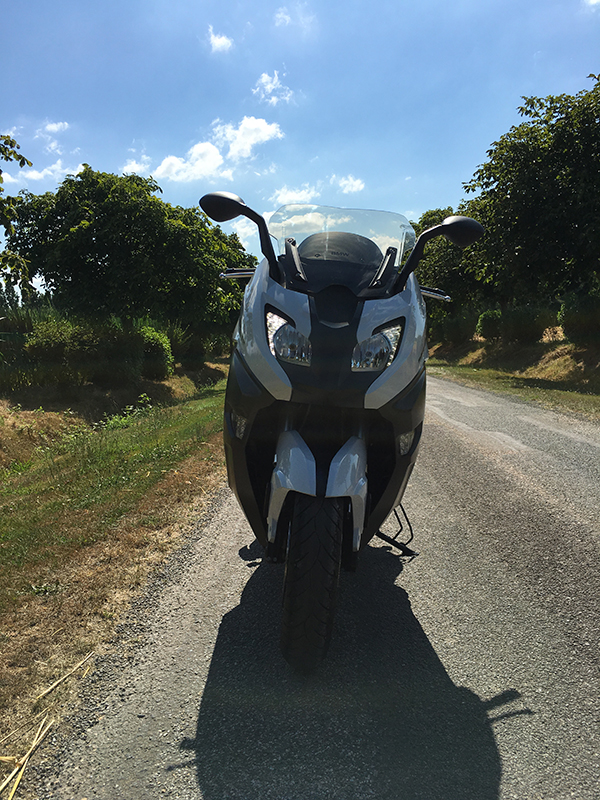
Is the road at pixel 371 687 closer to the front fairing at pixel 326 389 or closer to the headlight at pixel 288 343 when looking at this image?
the front fairing at pixel 326 389

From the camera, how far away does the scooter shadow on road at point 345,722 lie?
1.78 metres

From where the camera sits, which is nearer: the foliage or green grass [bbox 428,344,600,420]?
green grass [bbox 428,344,600,420]

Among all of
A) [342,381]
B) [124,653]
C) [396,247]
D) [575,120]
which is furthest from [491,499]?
[575,120]

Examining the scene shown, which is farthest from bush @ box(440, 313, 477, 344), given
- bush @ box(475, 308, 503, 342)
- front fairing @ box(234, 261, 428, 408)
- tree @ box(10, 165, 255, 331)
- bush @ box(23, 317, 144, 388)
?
front fairing @ box(234, 261, 428, 408)

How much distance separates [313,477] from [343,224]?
169 cm

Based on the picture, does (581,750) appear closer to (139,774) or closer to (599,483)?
(139,774)

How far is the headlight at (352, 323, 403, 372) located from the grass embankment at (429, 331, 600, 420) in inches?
335

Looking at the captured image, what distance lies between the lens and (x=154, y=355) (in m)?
18.9

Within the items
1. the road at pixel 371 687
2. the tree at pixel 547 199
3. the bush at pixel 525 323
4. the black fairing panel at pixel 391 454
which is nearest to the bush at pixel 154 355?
the tree at pixel 547 199

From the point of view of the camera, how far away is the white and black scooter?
220 cm

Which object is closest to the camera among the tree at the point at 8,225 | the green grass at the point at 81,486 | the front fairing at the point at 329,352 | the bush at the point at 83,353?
the front fairing at the point at 329,352

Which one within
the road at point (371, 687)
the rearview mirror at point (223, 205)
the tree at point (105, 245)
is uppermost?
the tree at point (105, 245)

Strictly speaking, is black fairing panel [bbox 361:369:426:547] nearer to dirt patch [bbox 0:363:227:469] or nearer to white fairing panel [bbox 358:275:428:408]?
white fairing panel [bbox 358:275:428:408]

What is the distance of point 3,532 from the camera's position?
13.9 ft
